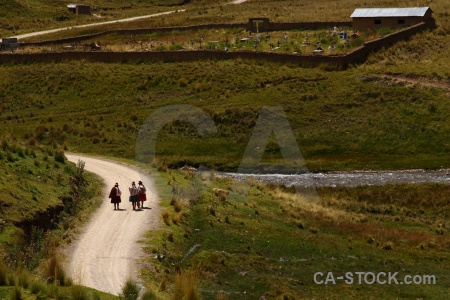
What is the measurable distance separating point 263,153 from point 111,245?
1003 inches

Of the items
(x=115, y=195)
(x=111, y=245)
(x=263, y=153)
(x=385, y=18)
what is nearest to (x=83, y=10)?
(x=385, y=18)

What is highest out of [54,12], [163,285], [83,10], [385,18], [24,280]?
[83,10]

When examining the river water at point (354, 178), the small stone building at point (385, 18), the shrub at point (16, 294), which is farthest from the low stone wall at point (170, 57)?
the shrub at point (16, 294)

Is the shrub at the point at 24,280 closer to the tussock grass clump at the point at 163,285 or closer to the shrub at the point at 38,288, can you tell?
the shrub at the point at 38,288

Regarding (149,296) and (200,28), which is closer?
(149,296)

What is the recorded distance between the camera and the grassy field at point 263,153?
28.4 meters

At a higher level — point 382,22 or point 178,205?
point 382,22

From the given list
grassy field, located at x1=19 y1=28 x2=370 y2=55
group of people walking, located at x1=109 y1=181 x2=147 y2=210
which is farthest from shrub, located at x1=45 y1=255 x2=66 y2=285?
grassy field, located at x1=19 y1=28 x2=370 y2=55

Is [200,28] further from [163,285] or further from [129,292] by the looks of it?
[129,292]

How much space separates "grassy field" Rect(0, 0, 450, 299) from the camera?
28359 millimetres

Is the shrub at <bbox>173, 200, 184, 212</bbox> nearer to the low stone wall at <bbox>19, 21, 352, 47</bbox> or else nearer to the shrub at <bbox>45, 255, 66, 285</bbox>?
the shrub at <bbox>45, 255, 66, 285</bbox>

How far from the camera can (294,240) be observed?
32906 mm

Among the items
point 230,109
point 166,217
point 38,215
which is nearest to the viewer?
point 38,215

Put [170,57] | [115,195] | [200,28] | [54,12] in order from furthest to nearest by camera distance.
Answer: [54,12] → [200,28] → [170,57] → [115,195]
